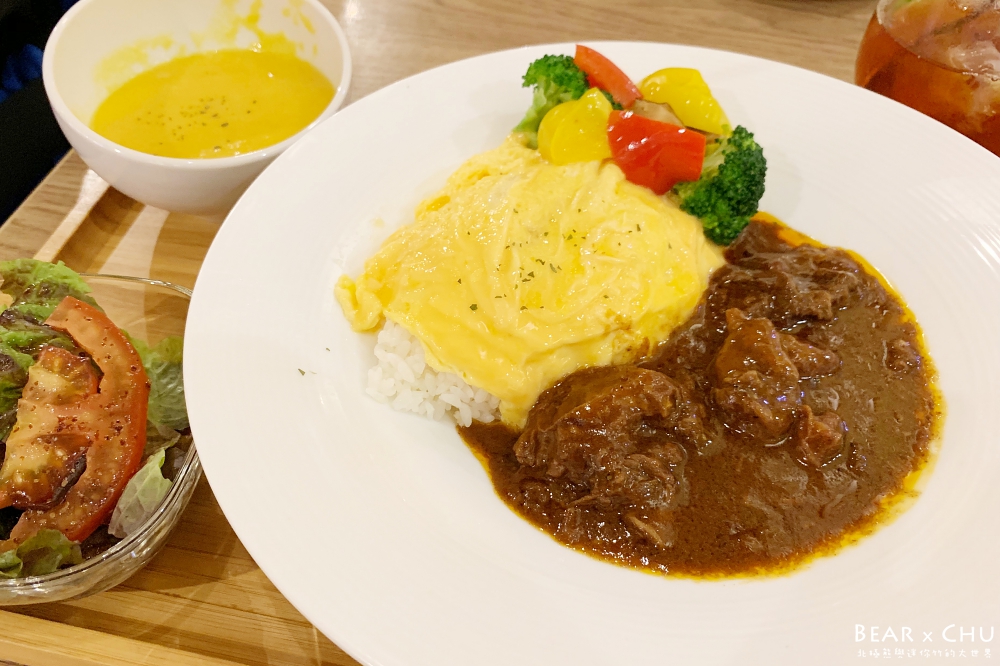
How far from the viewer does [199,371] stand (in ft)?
7.06

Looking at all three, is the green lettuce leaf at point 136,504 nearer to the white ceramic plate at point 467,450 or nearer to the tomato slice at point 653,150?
the white ceramic plate at point 467,450

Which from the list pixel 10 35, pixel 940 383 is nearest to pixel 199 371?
pixel 940 383

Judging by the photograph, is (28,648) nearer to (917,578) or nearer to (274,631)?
(274,631)

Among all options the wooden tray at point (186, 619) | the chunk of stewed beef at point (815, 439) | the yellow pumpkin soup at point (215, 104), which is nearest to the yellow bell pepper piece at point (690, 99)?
the chunk of stewed beef at point (815, 439)

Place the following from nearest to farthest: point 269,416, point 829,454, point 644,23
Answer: point 269,416 → point 829,454 → point 644,23

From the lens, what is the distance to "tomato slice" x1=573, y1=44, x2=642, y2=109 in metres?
3.04

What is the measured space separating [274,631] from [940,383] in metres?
2.58

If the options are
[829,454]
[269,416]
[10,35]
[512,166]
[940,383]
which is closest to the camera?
[269,416]

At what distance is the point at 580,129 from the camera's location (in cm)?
291

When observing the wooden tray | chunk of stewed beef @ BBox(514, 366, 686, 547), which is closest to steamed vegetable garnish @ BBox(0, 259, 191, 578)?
the wooden tray

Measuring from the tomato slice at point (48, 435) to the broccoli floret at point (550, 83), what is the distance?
2123mm

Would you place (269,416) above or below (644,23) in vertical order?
below

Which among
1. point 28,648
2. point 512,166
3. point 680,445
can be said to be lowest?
point 28,648

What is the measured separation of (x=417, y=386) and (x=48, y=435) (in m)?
1.23
